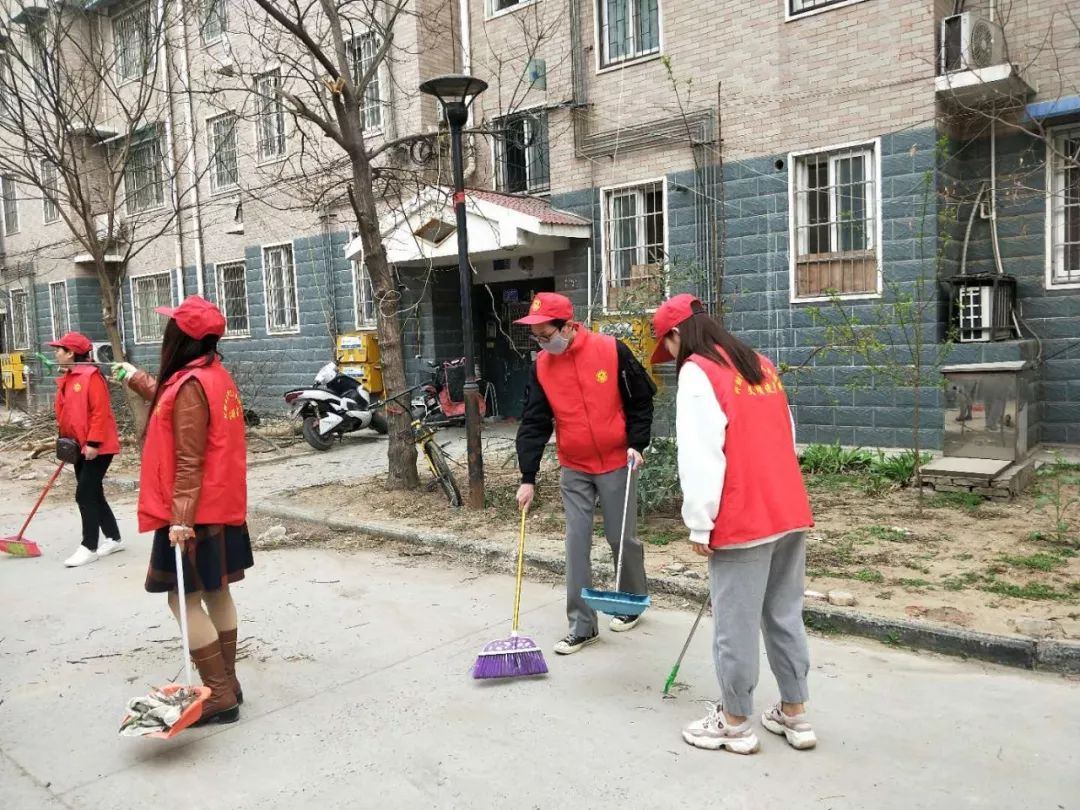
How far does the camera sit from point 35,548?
24.7 ft

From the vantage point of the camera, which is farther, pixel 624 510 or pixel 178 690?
pixel 624 510

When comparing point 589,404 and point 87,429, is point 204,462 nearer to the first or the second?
point 589,404

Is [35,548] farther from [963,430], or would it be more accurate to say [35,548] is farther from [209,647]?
[963,430]

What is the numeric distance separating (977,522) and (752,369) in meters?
4.42

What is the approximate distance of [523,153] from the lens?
13312 millimetres

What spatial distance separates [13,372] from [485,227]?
631 inches

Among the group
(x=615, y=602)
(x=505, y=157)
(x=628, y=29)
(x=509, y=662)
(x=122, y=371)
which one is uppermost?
(x=628, y=29)

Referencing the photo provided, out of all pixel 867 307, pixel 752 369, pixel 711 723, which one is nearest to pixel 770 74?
pixel 867 307

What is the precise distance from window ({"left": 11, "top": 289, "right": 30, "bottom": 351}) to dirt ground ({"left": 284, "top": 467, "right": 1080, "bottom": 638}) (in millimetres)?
18948

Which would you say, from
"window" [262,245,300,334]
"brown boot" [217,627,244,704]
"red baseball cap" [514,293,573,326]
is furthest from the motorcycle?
"brown boot" [217,627,244,704]

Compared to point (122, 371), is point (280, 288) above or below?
above

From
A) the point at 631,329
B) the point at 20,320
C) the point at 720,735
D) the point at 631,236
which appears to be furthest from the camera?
the point at 20,320

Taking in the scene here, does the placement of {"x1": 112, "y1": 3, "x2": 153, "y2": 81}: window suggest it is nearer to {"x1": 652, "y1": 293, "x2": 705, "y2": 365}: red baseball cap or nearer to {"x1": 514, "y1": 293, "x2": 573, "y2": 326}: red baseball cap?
{"x1": 514, "y1": 293, "x2": 573, "y2": 326}: red baseball cap

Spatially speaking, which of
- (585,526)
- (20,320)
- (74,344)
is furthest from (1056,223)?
(20,320)
